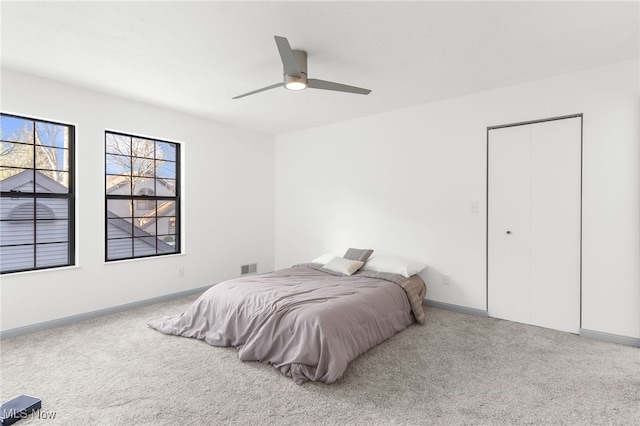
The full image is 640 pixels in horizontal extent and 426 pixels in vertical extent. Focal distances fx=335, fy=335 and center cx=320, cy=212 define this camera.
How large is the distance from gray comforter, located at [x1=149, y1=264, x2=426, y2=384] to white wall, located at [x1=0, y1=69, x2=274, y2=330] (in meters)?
0.99

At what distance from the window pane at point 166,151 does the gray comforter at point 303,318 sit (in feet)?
7.36

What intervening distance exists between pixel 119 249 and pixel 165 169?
121 centimetres

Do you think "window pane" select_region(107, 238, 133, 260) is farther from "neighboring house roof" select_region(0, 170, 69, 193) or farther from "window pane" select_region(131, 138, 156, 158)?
"window pane" select_region(131, 138, 156, 158)

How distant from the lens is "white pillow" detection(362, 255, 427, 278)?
3.96 metres

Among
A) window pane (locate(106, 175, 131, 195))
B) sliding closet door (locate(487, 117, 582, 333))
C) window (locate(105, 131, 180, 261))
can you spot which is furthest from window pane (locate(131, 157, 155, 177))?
sliding closet door (locate(487, 117, 582, 333))

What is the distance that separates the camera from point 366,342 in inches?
111

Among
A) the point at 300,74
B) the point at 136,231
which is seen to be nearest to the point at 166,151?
the point at 136,231

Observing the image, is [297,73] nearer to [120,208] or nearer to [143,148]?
[143,148]

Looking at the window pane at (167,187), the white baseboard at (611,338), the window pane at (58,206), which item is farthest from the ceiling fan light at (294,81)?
the white baseboard at (611,338)

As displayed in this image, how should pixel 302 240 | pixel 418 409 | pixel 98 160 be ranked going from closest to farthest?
pixel 418 409 < pixel 98 160 < pixel 302 240

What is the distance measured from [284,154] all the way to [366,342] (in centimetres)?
381

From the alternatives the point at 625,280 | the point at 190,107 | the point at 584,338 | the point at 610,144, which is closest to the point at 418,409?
the point at 584,338

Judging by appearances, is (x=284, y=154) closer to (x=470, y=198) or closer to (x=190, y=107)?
(x=190, y=107)

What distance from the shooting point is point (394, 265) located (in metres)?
4.05
